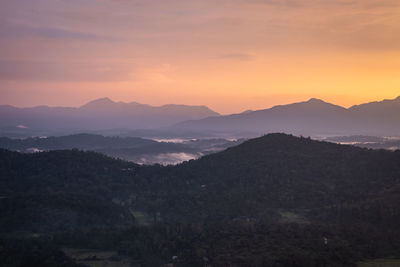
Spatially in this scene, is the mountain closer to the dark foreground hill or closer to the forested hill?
the forested hill

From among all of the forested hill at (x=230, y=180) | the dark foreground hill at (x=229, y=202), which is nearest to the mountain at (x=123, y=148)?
the forested hill at (x=230, y=180)

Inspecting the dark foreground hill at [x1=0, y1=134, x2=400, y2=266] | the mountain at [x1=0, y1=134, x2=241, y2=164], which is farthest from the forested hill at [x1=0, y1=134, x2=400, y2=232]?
the mountain at [x1=0, y1=134, x2=241, y2=164]

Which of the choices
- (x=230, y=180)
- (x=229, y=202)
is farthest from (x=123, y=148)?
(x=229, y=202)

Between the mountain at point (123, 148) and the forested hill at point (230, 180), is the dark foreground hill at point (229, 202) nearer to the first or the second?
the forested hill at point (230, 180)

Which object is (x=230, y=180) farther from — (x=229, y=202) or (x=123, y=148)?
(x=123, y=148)

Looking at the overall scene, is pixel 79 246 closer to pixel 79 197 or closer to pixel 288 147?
pixel 79 197

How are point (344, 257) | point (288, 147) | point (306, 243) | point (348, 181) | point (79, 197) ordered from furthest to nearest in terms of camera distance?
point (288, 147) → point (348, 181) → point (79, 197) → point (306, 243) → point (344, 257)

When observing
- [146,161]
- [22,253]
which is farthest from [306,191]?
[146,161]
